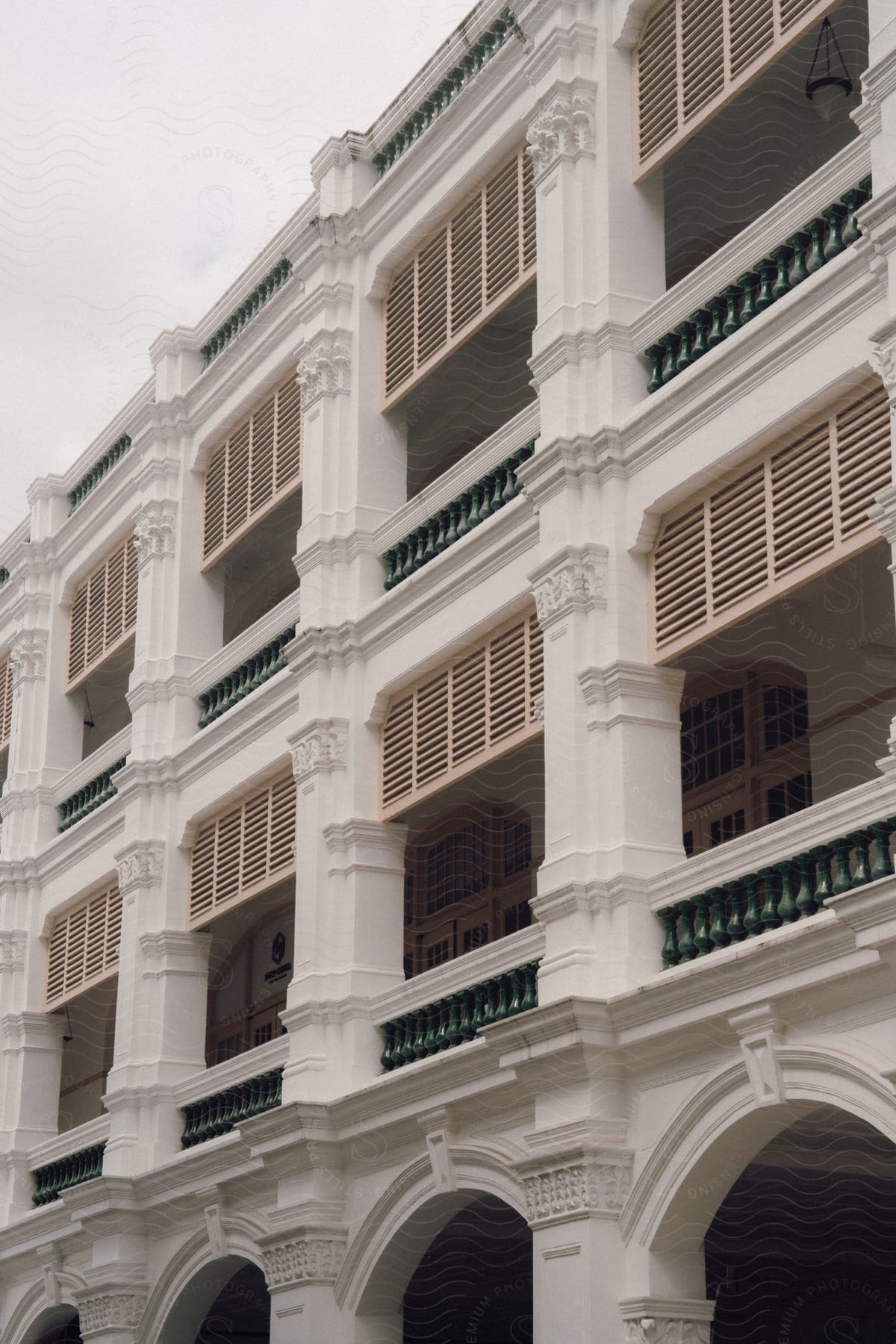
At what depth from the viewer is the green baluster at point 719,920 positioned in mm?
10938

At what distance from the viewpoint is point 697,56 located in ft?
41.5

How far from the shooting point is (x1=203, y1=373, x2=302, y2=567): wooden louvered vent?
1711cm

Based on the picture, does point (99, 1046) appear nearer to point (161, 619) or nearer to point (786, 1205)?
point (161, 619)

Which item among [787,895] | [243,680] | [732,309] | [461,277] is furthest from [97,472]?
[787,895]

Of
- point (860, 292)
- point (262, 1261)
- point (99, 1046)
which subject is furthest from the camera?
point (99, 1046)

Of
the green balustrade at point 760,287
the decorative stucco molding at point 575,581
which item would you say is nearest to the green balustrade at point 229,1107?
the decorative stucco molding at point 575,581

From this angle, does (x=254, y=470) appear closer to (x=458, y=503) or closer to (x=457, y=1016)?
(x=458, y=503)

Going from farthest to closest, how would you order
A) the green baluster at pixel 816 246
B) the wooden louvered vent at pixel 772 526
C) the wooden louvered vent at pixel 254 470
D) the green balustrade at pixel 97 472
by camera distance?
the green balustrade at pixel 97 472, the wooden louvered vent at pixel 254 470, the green baluster at pixel 816 246, the wooden louvered vent at pixel 772 526

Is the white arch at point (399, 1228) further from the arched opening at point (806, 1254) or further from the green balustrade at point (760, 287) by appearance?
the green balustrade at point (760, 287)

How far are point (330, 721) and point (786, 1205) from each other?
4.98m

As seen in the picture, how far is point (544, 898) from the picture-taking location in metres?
12.0

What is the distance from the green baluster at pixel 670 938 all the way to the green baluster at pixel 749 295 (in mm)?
3585

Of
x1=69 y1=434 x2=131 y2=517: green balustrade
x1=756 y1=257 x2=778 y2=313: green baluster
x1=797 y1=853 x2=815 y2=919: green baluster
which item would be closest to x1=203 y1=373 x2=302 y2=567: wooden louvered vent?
x1=69 y1=434 x2=131 y2=517: green balustrade

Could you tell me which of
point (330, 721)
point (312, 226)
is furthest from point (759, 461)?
point (312, 226)
